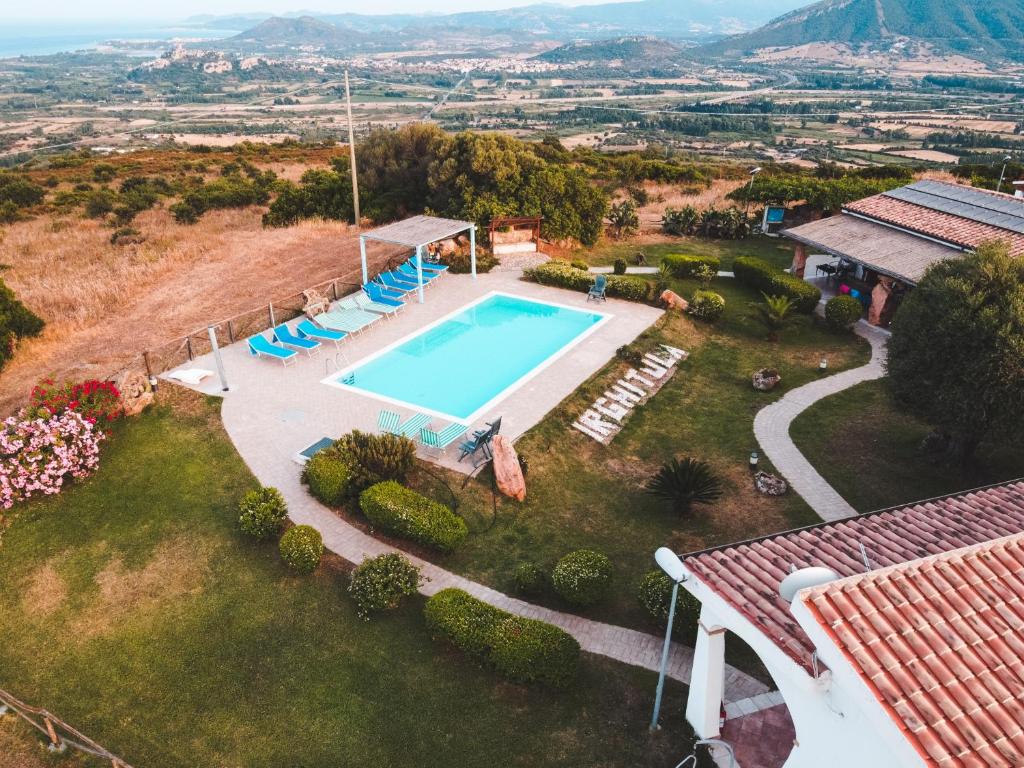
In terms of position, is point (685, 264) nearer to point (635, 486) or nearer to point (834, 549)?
point (635, 486)

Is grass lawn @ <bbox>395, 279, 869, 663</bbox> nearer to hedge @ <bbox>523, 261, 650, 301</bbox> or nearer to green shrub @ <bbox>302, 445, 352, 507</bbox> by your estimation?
green shrub @ <bbox>302, 445, 352, 507</bbox>

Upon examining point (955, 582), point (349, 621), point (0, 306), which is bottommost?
point (349, 621)

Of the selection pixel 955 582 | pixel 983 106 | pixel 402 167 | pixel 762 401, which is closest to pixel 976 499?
pixel 955 582

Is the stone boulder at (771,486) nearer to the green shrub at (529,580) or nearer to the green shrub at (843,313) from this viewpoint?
the green shrub at (529,580)

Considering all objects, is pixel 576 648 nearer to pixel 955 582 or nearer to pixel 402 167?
pixel 955 582

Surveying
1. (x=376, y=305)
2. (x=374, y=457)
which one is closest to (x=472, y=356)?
(x=376, y=305)

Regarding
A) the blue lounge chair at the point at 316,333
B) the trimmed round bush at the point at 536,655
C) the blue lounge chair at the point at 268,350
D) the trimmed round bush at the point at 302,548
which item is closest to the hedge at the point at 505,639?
the trimmed round bush at the point at 536,655
